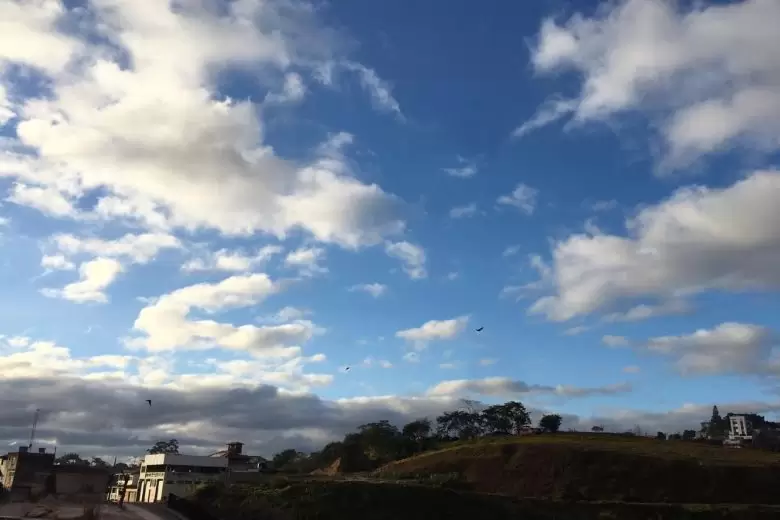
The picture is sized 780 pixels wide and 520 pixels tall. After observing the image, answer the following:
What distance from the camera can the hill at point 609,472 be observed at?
291 ft

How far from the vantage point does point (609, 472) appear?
95312 millimetres

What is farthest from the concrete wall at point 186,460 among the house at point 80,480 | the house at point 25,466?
the house at point 25,466

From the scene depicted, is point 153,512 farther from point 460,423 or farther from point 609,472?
point 460,423

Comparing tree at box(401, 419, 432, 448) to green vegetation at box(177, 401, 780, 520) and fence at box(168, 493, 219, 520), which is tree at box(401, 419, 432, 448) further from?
fence at box(168, 493, 219, 520)

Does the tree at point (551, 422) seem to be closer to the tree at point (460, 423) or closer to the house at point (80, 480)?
the tree at point (460, 423)

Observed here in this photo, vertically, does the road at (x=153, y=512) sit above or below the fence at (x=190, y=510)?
below

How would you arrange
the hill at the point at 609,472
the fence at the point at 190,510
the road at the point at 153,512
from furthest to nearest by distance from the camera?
the hill at the point at 609,472
the fence at the point at 190,510
the road at the point at 153,512

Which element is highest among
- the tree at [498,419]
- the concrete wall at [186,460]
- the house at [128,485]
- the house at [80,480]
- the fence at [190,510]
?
the tree at [498,419]

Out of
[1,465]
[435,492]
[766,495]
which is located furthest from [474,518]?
[1,465]

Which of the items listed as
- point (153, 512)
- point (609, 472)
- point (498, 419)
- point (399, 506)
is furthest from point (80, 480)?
point (498, 419)

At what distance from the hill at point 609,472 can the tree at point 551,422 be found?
190ft

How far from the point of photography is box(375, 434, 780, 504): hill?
88.6m

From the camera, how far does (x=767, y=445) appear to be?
153250 millimetres

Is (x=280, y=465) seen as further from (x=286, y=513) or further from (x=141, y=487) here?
(x=286, y=513)
